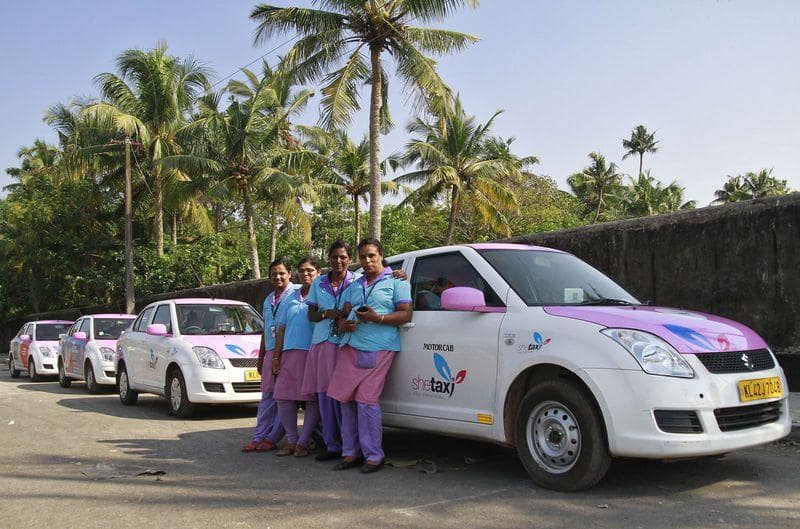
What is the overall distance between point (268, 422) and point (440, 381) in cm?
221

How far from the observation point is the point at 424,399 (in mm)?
5930

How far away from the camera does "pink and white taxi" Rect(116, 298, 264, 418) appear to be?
9625 millimetres

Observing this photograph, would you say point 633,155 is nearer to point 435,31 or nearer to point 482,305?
point 435,31

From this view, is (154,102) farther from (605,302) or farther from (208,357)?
(605,302)

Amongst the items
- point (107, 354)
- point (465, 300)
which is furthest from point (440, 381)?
point (107, 354)

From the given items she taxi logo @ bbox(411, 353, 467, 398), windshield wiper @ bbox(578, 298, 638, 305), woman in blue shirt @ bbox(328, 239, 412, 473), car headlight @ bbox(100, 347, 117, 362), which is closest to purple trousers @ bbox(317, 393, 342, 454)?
woman in blue shirt @ bbox(328, 239, 412, 473)

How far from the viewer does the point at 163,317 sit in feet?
36.3

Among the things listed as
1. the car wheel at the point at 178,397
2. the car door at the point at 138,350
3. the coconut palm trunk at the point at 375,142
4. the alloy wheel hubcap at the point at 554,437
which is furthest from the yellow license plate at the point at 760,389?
the coconut palm trunk at the point at 375,142

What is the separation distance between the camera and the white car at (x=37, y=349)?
17984 millimetres

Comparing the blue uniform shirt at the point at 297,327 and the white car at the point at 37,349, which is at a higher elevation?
the blue uniform shirt at the point at 297,327

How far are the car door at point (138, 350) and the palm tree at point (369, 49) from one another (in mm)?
8722

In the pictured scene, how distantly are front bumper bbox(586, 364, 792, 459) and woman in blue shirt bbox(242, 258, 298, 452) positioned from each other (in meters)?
3.46

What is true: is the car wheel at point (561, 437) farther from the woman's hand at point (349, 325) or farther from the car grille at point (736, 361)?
the woman's hand at point (349, 325)

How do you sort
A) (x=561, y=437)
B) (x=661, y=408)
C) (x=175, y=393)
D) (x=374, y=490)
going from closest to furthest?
(x=661, y=408)
(x=561, y=437)
(x=374, y=490)
(x=175, y=393)
